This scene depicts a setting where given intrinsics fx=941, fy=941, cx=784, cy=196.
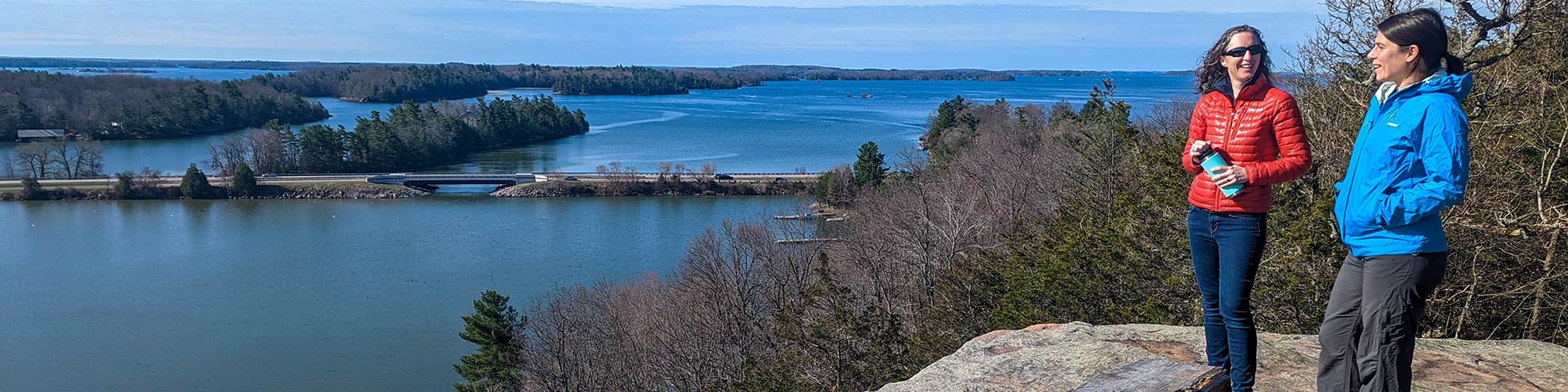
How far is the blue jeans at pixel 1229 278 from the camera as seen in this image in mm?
3672

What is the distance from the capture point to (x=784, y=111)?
390ft

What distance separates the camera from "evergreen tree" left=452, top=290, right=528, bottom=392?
18875 millimetres

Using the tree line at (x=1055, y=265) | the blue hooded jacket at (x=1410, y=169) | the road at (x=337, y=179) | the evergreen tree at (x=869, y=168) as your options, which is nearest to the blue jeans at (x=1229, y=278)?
the blue hooded jacket at (x=1410, y=169)

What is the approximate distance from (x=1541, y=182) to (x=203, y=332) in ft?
89.6

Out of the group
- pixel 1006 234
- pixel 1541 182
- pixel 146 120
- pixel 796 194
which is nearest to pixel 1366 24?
pixel 1541 182

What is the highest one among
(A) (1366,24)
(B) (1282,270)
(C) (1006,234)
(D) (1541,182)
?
(A) (1366,24)

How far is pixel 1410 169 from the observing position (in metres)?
2.91

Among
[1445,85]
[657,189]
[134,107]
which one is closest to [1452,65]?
[1445,85]

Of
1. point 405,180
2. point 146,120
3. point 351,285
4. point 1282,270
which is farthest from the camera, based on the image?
point 146,120

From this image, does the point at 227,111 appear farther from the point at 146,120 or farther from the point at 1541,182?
the point at 1541,182

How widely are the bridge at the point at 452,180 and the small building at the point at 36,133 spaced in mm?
36360

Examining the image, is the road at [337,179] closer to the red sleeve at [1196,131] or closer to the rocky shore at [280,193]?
the rocky shore at [280,193]

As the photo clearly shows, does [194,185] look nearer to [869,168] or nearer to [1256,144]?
[869,168]

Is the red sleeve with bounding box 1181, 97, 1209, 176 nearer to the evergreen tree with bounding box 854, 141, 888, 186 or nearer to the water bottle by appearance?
the water bottle
